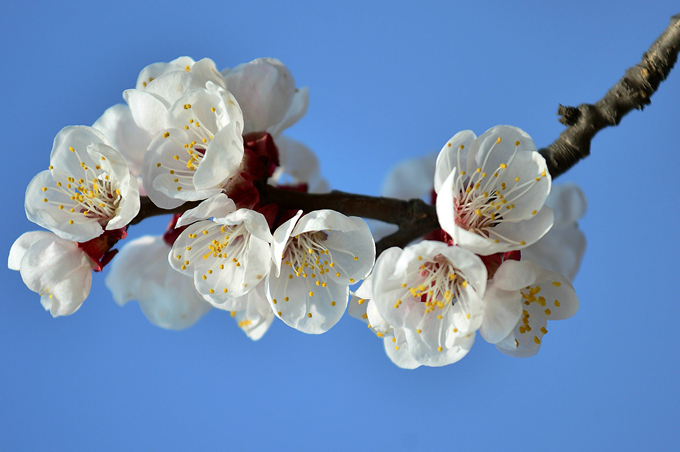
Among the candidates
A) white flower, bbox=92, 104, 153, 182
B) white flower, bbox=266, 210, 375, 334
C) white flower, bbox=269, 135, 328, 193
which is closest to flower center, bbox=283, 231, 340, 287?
white flower, bbox=266, 210, 375, 334

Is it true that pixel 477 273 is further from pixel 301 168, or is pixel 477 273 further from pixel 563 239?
pixel 301 168

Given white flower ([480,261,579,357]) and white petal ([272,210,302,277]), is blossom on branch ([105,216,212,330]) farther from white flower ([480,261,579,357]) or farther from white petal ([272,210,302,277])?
white flower ([480,261,579,357])

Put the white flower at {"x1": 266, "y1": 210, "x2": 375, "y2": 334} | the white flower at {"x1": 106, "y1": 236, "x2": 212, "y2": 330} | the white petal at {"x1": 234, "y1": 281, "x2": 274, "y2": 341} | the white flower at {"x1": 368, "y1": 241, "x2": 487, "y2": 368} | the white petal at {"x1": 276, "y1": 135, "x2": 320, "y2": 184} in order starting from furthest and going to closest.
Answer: the white petal at {"x1": 276, "y1": 135, "x2": 320, "y2": 184}
the white flower at {"x1": 106, "y1": 236, "x2": 212, "y2": 330}
the white petal at {"x1": 234, "y1": 281, "x2": 274, "y2": 341}
the white flower at {"x1": 266, "y1": 210, "x2": 375, "y2": 334}
the white flower at {"x1": 368, "y1": 241, "x2": 487, "y2": 368}

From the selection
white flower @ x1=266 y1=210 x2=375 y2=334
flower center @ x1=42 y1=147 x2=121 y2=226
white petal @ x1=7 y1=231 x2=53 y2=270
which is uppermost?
white flower @ x1=266 y1=210 x2=375 y2=334

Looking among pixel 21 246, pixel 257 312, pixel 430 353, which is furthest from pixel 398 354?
pixel 21 246

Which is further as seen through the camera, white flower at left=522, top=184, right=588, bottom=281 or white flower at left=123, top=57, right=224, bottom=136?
white flower at left=522, top=184, right=588, bottom=281

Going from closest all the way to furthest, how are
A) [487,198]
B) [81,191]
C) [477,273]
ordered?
[477,273] → [487,198] → [81,191]
